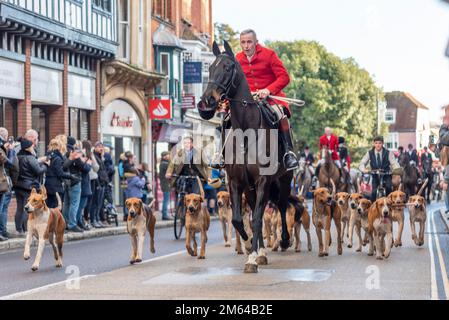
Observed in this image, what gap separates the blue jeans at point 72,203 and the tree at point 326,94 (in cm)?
6551

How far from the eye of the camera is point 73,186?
23.1 metres

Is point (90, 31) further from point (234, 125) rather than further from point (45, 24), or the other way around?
point (234, 125)

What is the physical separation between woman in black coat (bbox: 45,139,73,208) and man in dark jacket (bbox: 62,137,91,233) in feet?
1.27

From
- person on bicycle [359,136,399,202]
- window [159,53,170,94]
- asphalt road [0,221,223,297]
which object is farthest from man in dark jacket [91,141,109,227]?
window [159,53,170,94]

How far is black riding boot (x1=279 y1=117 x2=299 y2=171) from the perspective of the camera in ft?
49.4

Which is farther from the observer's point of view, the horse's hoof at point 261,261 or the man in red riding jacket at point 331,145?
the man in red riding jacket at point 331,145

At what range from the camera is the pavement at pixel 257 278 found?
11.1 m

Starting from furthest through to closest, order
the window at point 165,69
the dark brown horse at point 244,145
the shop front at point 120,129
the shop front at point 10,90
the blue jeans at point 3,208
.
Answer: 1. the window at point 165,69
2. the shop front at point 120,129
3. the shop front at point 10,90
4. the blue jeans at point 3,208
5. the dark brown horse at point 244,145

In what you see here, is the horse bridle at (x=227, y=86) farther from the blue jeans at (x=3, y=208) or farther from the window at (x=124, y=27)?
the window at (x=124, y=27)

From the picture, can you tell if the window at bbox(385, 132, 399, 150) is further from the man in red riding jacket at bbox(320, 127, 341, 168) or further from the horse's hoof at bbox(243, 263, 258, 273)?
the horse's hoof at bbox(243, 263, 258, 273)

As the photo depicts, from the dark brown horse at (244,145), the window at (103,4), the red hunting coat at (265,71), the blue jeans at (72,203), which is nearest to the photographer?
the dark brown horse at (244,145)

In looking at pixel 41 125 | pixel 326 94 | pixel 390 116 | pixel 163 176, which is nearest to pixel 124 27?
pixel 41 125

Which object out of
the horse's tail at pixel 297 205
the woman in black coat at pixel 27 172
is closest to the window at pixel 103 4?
the woman in black coat at pixel 27 172

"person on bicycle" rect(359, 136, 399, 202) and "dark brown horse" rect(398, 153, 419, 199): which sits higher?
"person on bicycle" rect(359, 136, 399, 202)
